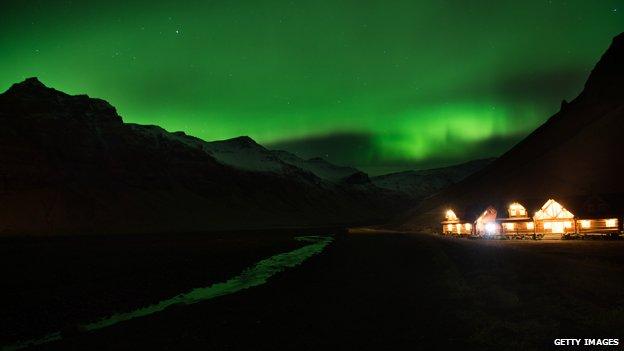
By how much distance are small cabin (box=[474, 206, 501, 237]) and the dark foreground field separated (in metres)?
51.4

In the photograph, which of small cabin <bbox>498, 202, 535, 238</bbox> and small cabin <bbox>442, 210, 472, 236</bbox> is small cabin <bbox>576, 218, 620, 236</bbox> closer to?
small cabin <bbox>498, 202, 535, 238</bbox>

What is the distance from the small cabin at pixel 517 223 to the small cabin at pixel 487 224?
103 inches

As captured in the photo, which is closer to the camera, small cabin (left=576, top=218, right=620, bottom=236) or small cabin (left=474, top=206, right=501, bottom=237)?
small cabin (left=576, top=218, right=620, bottom=236)

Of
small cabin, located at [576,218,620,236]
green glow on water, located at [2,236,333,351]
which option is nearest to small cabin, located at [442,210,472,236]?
small cabin, located at [576,218,620,236]

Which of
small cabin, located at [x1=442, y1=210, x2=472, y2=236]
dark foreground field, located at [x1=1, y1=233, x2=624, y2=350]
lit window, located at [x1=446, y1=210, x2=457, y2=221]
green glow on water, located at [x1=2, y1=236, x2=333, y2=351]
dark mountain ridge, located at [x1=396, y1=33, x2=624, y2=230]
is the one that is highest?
dark mountain ridge, located at [x1=396, y1=33, x2=624, y2=230]

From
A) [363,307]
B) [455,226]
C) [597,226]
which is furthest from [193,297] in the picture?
[455,226]

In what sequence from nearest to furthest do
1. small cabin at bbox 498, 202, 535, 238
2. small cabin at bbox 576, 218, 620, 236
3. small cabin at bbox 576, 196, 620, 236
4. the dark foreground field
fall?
the dark foreground field
small cabin at bbox 576, 218, 620, 236
small cabin at bbox 576, 196, 620, 236
small cabin at bbox 498, 202, 535, 238

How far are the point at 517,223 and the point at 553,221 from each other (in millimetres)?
8121

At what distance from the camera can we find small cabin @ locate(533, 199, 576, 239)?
7338 cm

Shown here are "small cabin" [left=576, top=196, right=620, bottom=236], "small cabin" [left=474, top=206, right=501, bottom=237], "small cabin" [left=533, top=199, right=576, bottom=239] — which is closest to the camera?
A: "small cabin" [left=576, top=196, right=620, bottom=236]

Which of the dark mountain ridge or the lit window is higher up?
the dark mountain ridge

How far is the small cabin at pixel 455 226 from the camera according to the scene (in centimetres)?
9840

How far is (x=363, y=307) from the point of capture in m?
22.7

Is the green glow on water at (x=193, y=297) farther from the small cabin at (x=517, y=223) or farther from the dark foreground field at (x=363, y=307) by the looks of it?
the small cabin at (x=517, y=223)
